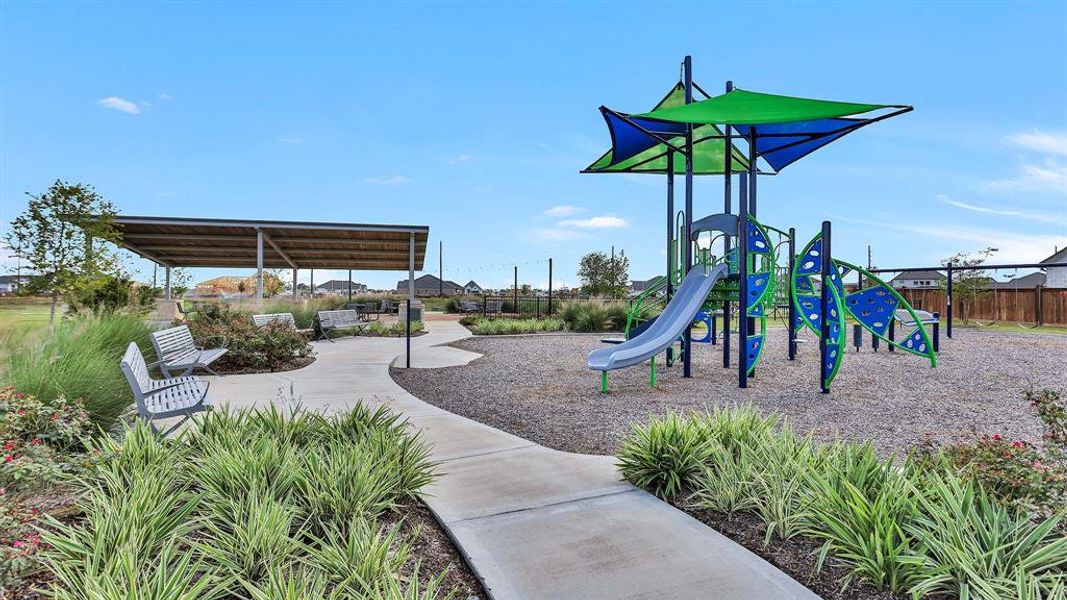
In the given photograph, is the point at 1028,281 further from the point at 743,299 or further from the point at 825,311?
the point at 743,299

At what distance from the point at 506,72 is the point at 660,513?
12.3m

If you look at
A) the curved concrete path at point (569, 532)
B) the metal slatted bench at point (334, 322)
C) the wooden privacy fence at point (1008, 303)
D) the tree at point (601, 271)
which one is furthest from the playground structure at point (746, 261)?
the tree at point (601, 271)

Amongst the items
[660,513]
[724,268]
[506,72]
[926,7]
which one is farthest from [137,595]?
[506,72]

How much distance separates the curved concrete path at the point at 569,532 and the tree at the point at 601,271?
1296 inches

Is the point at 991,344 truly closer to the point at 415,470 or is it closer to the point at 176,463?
the point at 415,470

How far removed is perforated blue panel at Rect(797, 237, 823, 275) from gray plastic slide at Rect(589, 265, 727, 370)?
1132 mm

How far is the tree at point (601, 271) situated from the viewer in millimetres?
41000

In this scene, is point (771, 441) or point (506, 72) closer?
point (771, 441)

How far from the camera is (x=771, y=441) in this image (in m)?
3.37

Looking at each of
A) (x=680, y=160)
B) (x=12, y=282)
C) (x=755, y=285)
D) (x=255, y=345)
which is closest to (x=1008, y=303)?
(x=680, y=160)

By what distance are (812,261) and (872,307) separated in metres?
2.02

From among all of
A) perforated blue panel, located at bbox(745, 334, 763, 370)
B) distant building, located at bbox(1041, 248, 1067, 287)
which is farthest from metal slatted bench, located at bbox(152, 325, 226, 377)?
distant building, located at bbox(1041, 248, 1067, 287)

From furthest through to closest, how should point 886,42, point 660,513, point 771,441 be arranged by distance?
point 886,42
point 771,441
point 660,513

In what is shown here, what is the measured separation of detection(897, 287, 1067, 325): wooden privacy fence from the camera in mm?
21547
